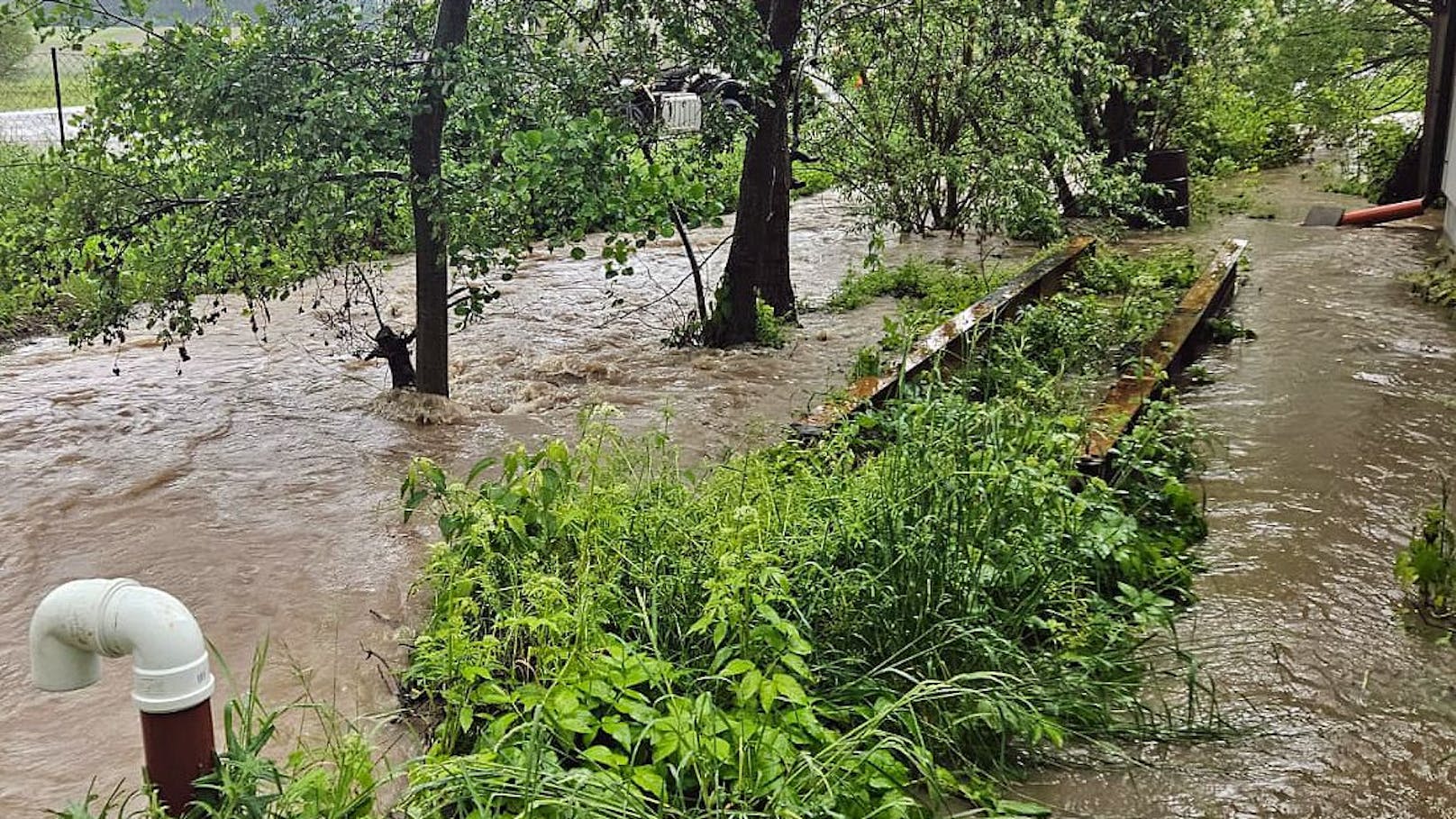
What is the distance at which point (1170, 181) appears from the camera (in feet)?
43.5

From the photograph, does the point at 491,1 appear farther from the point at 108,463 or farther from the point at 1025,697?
the point at 1025,697

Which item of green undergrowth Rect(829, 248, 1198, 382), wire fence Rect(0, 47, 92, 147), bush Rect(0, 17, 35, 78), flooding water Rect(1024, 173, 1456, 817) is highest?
bush Rect(0, 17, 35, 78)

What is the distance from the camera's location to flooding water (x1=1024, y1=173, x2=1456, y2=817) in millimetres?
3486

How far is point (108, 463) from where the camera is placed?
21.9 feet

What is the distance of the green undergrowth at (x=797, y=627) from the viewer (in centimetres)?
319

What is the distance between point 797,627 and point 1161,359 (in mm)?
3840

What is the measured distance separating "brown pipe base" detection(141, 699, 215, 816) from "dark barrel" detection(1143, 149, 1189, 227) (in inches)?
481

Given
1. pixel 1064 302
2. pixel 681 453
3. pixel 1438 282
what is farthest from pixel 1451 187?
pixel 681 453

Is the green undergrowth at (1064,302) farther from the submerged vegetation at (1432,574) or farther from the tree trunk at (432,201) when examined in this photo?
the tree trunk at (432,201)

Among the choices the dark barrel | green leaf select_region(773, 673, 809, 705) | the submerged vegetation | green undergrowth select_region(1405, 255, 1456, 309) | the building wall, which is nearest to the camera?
green leaf select_region(773, 673, 809, 705)

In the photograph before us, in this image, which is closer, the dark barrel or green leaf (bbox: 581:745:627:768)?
green leaf (bbox: 581:745:627:768)

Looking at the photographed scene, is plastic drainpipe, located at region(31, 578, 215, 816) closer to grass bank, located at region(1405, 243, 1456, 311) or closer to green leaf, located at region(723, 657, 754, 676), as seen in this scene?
green leaf, located at region(723, 657, 754, 676)

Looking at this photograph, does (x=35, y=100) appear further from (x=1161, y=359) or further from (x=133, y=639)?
(x=133, y=639)

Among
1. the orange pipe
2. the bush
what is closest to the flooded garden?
the orange pipe
